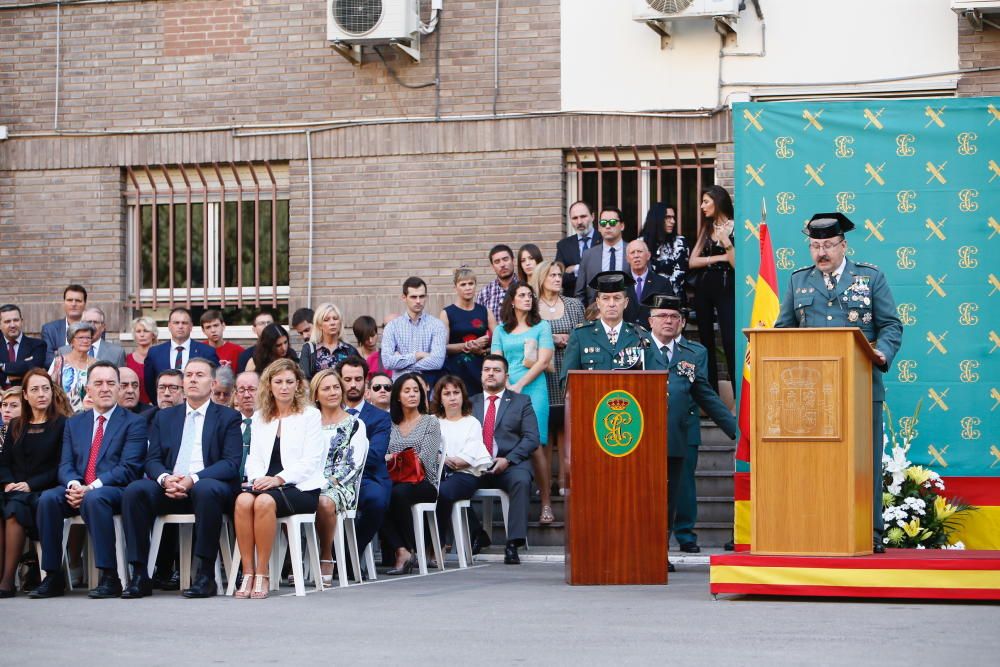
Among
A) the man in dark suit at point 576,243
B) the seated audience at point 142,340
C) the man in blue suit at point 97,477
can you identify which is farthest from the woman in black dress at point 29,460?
the man in dark suit at point 576,243

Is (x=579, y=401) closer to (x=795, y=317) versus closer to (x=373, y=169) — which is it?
(x=795, y=317)

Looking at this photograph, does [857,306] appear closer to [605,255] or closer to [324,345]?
[605,255]

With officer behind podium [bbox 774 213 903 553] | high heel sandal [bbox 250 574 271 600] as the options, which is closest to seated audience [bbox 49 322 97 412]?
high heel sandal [bbox 250 574 271 600]

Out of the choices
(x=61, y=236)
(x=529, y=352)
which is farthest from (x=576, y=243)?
(x=61, y=236)

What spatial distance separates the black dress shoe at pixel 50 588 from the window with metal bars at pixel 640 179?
22.2 feet

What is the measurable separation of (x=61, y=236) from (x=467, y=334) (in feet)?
17.1

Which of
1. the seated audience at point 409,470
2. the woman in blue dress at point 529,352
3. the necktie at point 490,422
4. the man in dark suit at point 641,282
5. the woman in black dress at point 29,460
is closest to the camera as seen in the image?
the woman in black dress at point 29,460

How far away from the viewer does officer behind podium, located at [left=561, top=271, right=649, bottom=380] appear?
34.8 feet

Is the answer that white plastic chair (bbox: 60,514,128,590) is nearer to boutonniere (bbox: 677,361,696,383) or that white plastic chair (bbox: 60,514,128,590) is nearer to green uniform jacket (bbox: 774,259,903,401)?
boutonniere (bbox: 677,361,696,383)

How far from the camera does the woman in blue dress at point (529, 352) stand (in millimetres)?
12617

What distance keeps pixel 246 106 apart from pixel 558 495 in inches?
215

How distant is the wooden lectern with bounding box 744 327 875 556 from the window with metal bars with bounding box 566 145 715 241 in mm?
6704

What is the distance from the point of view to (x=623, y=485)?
961cm

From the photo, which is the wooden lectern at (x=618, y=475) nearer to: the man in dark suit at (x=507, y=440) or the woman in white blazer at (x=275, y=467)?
→ the woman in white blazer at (x=275, y=467)
